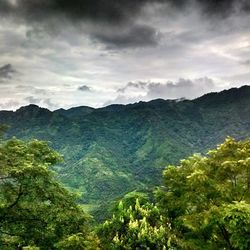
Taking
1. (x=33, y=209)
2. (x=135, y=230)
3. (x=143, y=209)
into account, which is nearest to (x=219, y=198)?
(x=135, y=230)

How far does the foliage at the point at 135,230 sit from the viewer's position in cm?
3709

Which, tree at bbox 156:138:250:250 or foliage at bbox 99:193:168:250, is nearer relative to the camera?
tree at bbox 156:138:250:250

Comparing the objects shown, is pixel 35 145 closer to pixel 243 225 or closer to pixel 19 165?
pixel 19 165

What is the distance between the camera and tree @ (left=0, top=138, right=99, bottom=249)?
30.8 m

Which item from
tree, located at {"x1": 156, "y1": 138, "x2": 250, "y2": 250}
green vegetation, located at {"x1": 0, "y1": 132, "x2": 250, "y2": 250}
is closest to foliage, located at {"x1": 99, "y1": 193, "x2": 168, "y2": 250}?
green vegetation, located at {"x1": 0, "y1": 132, "x2": 250, "y2": 250}

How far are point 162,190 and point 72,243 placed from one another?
42.9ft

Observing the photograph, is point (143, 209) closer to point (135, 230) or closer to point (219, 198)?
point (135, 230)

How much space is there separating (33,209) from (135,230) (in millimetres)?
10005

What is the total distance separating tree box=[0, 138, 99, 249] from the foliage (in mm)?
5474

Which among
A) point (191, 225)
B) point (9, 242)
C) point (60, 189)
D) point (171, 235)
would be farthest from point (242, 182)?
point (9, 242)

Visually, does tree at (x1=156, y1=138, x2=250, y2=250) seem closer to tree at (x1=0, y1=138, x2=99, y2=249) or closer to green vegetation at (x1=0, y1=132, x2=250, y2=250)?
green vegetation at (x1=0, y1=132, x2=250, y2=250)

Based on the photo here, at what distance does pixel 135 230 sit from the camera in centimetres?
3775

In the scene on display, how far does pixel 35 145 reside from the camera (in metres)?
36.7

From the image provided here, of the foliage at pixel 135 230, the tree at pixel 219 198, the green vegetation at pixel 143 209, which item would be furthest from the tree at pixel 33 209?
the tree at pixel 219 198
